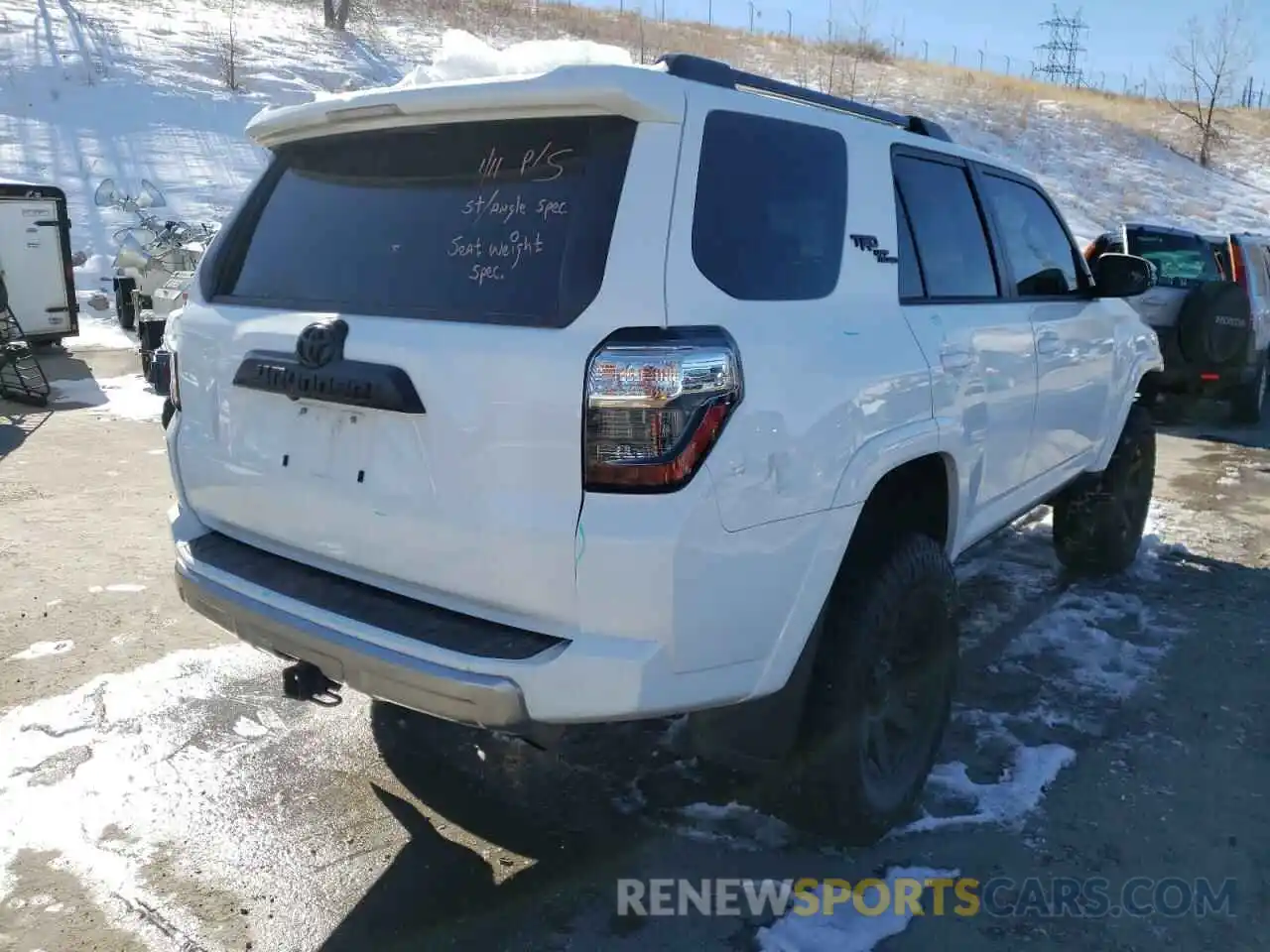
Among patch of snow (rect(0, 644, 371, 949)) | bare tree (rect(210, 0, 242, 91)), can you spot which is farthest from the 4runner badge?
bare tree (rect(210, 0, 242, 91))

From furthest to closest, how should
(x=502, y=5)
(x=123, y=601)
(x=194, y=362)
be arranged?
(x=502, y=5)
(x=123, y=601)
(x=194, y=362)

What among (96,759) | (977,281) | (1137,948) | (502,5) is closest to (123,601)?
(96,759)

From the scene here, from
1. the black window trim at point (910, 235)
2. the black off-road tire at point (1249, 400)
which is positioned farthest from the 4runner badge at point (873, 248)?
the black off-road tire at point (1249, 400)

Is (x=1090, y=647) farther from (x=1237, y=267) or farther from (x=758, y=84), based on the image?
(x=1237, y=267)

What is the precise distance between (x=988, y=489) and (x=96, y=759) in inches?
124

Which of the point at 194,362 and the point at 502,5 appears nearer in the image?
the point at 194,362

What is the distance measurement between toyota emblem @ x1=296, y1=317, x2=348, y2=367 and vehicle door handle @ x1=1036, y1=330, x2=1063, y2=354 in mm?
2634

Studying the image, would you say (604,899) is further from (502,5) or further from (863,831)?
(502,5)

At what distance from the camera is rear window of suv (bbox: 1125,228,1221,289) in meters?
9.61

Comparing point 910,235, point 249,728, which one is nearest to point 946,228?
point 910,235

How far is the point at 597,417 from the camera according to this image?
2.18m

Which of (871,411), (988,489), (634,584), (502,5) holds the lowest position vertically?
(988,489)

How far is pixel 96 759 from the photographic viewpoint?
3.40 m

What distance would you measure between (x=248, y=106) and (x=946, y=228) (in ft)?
83.2
